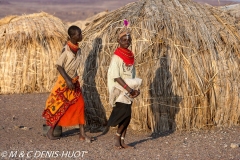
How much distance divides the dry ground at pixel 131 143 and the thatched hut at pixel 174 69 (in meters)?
0.27

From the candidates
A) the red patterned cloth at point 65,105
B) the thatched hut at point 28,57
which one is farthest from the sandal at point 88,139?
the thatched hut at point 28,57

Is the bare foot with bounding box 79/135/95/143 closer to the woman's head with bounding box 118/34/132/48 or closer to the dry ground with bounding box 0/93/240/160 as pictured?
the dry ground with bounding box 0/93/240/160

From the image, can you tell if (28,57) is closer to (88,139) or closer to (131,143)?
(88,139)

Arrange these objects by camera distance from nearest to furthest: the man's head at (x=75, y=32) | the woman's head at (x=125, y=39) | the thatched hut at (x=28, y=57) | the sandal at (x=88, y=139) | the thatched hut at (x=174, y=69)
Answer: the woman's head at (x=125, y=39) < the man's head at (x=75, y=32) < the sandal at (x=88, y=139) < the thatched hut at (x=174, y=69) < the thatched hut at (x=28, y=57)

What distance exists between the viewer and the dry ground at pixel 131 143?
20.2 feet

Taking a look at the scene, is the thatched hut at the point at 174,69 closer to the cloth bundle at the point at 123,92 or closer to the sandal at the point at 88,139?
the sandal at the point at 88,139

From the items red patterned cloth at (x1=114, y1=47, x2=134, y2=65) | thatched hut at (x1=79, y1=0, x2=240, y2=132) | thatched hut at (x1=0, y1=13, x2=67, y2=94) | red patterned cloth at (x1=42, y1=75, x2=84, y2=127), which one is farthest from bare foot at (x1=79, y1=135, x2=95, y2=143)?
thatched hut at (x1=0, y1=13, x2=67, y2=94)

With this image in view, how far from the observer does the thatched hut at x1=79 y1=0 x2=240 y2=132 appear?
23.7ft

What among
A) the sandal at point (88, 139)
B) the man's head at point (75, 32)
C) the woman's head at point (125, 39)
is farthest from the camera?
the sandal at point (88, 139)

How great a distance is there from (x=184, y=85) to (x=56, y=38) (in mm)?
5729

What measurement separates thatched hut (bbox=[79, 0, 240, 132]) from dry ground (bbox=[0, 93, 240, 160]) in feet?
0.88

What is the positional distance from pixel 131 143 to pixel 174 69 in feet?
4.09

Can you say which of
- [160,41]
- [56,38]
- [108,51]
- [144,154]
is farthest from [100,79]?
[56,38]

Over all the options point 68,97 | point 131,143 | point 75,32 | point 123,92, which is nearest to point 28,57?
point 68,97
